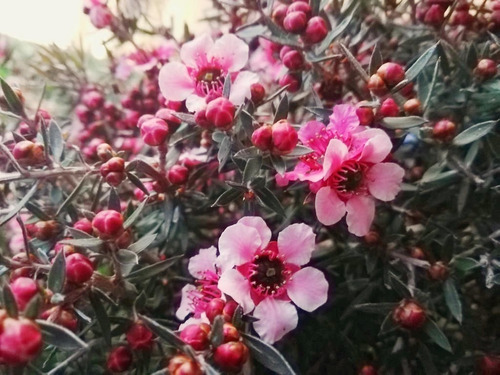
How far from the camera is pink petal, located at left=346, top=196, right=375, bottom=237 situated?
2.39 ft

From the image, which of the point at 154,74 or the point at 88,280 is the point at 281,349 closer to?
the point at 88,280

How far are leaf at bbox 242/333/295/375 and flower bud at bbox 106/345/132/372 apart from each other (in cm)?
17

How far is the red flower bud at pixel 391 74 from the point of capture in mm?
744

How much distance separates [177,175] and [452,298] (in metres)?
0.41

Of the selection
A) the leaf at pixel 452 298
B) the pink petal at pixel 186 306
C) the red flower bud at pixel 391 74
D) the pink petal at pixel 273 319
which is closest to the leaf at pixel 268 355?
the pink petal at pixel 273 319

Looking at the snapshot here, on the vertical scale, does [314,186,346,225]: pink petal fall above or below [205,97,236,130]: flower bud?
below

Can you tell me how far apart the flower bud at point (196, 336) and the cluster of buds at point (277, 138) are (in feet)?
0.73

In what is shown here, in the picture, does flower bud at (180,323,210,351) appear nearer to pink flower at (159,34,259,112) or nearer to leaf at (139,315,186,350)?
leaf at (139,315,186,350)

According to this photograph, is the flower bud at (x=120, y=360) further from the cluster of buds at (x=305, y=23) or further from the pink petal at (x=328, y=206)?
the cluster of buds at (x=305, y=23)

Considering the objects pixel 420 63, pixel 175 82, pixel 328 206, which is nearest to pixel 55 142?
pixel 175 82

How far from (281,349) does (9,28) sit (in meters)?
1.32

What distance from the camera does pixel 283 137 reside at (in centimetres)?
69

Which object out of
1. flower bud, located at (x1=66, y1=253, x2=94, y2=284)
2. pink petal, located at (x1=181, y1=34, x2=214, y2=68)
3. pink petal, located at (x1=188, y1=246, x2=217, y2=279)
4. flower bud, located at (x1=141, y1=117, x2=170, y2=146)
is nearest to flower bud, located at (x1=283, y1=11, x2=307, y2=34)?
pink petal, located at (x1=181, y1=34, x2=214, y2=68)

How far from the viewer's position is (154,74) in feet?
3.65
